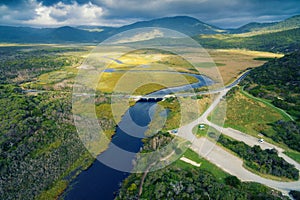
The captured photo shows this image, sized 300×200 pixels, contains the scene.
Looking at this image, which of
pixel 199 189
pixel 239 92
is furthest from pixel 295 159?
pixel 239 92

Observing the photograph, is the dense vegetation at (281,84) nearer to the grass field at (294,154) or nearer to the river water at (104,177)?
the grass field at (294,154)

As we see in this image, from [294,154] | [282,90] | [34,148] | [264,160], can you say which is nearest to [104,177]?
[34,148]

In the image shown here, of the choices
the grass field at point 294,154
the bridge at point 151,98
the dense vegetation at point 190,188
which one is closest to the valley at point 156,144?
the dense vegetation at point 190,188

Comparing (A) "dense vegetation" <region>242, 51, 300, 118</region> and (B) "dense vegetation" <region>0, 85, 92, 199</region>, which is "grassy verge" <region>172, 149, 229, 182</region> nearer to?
(B) "dense vegetation" <region>0, 85, 92, 199</region>

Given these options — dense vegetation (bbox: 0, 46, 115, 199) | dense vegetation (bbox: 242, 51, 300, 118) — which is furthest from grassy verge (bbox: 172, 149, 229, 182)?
dense vegetation (bbox: 242, 51, 300, 118)

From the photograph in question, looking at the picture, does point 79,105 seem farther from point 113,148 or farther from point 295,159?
point 295,159

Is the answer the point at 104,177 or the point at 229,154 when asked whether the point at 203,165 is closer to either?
the point at 229,154

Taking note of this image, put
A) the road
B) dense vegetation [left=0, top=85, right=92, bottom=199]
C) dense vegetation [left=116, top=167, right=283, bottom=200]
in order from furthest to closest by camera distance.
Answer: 1. dense vegetation [left=0, top=85, right=92, bottom=199]
2. the road
3. dense vegetation [left=116, top=167, right=283, bottom=200]

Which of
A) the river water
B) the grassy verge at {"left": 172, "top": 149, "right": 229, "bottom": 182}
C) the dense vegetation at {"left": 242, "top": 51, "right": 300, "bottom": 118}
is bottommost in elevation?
the river water
